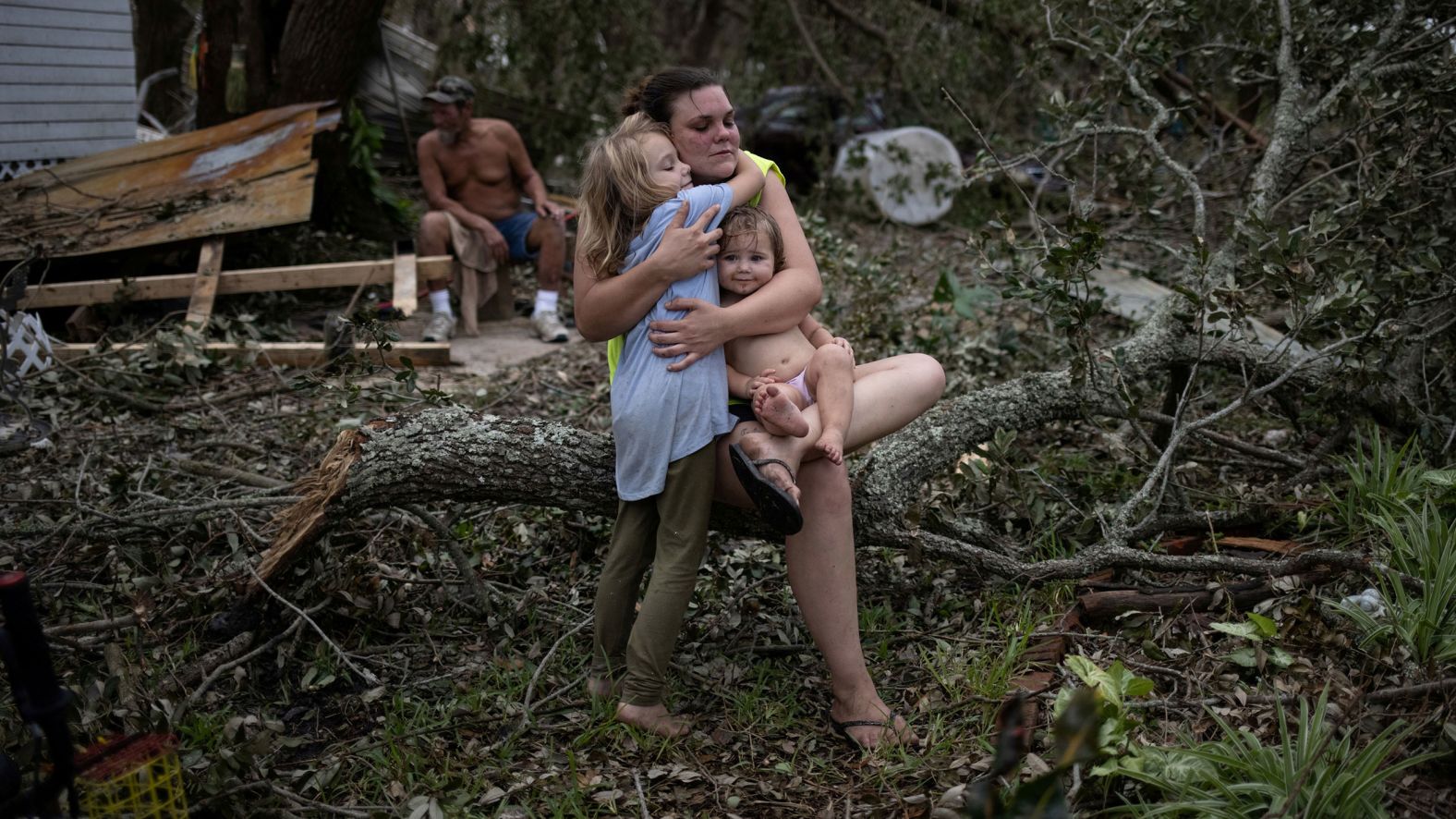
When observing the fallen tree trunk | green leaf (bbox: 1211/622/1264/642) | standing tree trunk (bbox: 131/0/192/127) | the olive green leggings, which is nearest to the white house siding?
standing tree trunk (bbox: 131/0/192/127)

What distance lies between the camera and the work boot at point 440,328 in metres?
6.09

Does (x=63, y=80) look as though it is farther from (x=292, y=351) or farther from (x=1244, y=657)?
(x=1244, y=657)

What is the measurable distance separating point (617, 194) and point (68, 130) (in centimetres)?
594

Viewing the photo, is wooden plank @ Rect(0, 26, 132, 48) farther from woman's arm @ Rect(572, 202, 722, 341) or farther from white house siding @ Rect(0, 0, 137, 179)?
woman's arm @ Rect(572, 202, 722, 341)

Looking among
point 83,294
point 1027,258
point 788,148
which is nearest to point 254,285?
point 83,294

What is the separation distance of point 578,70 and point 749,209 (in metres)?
6.61

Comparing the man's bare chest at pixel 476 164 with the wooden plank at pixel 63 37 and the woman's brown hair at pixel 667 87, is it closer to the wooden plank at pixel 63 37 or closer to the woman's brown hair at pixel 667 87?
the wooden plank at pixel 63 37

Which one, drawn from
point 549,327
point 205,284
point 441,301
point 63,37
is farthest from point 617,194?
point 63,37

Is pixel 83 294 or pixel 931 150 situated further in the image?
pixel 931 150

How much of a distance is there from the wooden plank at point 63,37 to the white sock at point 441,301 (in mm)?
3008

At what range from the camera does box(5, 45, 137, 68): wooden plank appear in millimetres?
6580

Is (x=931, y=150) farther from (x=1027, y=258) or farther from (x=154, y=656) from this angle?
(x=154, y=656)

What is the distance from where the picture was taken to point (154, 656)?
9.58 feet

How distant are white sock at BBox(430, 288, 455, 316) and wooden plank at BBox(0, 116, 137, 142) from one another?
8.97 ft
